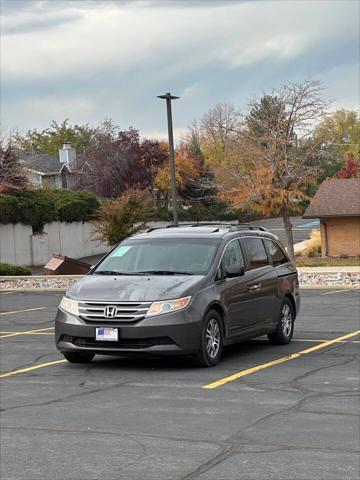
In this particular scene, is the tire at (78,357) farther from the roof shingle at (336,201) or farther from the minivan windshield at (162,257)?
the roof shingle at (336,201)

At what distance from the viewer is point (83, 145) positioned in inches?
3991

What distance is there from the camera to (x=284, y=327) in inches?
535

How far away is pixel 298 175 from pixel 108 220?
12.4 meters

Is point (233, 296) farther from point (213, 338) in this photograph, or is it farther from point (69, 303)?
point (69, 303)

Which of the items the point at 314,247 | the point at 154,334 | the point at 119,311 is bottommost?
the point at 314,247

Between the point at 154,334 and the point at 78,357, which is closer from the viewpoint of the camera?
the point at 154,334

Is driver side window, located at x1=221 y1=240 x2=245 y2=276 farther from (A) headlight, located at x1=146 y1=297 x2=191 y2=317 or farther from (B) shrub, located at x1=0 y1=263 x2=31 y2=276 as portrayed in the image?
(B) shrub, located at x1=0 y1=263 x2=31 y2=276

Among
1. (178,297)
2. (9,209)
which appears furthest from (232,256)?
(9,209)

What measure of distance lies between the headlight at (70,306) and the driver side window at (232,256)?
211 centimetres

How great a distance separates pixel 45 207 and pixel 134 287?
4083 centimetres

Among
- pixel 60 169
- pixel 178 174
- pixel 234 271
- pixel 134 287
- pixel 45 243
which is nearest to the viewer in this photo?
pixel 134 287

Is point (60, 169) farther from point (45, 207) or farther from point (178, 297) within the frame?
point (178, 297)

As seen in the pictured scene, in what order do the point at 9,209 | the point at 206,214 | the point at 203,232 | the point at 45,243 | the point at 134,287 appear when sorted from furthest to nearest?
the point at 206,214
the point at 45,243
the point at 9,209
the point at 203,232
the point at 134,287

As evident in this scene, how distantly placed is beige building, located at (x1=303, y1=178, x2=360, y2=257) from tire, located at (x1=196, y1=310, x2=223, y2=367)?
39139mm
